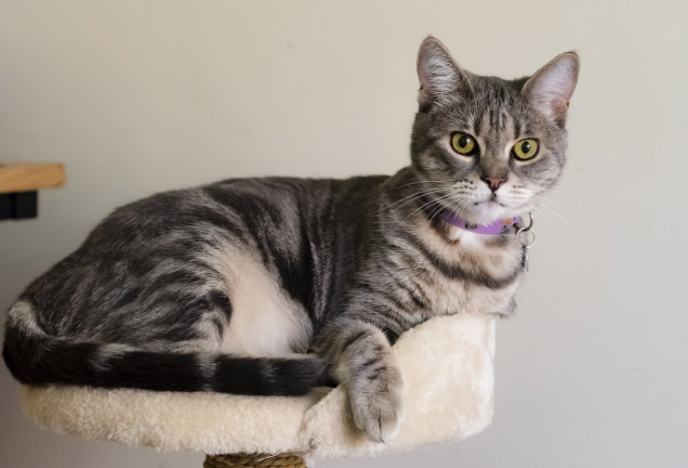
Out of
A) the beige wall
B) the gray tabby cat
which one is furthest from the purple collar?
the beige wall

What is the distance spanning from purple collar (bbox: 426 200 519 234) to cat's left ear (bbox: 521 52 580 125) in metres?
0.25

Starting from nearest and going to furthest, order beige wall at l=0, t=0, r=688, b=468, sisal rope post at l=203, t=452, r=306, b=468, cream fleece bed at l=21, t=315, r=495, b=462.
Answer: cream fleece bed at l=21, t=315, r=495, b=462
sisal rope post at l=203, t=452, r=306, b=468
beige wall at l=0, t=0, r=688, b=468

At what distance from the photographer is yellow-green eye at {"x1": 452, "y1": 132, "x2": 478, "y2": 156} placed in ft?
3.85

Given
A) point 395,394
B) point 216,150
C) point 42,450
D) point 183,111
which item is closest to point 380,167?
point 216,150

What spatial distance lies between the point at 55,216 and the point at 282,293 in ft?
3.71

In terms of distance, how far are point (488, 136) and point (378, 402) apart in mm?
591

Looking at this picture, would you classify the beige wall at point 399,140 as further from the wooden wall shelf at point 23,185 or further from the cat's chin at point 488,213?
the wooden wall shelf at point 23,185

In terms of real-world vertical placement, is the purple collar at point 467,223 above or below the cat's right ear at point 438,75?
below

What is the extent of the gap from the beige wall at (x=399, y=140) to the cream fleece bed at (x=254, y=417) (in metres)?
0.88

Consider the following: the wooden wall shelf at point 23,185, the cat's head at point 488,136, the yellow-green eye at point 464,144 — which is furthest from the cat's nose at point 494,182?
the wooden wall shelf at point 23,185

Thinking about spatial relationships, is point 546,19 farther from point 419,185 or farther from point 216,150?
point 216,150

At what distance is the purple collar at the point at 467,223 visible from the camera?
1215 millimetres

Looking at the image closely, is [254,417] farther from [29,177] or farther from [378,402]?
[29,177]

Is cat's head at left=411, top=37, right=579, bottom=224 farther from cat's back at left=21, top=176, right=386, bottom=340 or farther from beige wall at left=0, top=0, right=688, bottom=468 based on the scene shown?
beige wall at left=0, top=0, right=688, bottom=468
